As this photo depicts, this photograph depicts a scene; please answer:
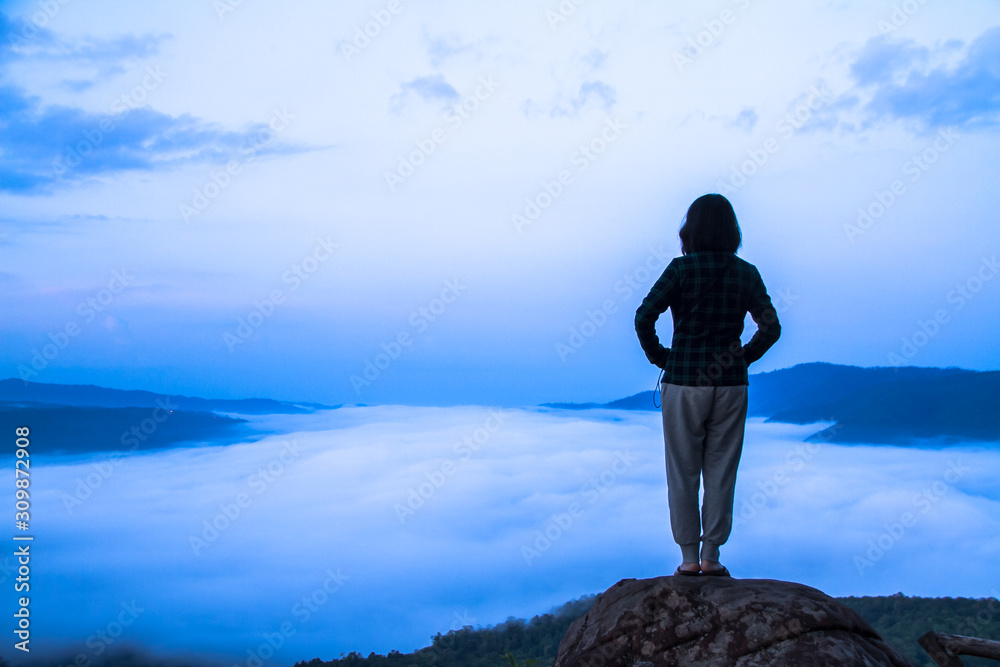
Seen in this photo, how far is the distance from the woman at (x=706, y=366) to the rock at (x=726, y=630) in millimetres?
301

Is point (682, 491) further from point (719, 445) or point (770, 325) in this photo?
point (770, 325)

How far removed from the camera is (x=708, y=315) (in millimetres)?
3982

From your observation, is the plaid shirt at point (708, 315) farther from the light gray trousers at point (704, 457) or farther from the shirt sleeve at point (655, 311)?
the light gray trousers at point (704, 457)

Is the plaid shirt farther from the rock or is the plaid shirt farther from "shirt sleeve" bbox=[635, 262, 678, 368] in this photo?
the rock

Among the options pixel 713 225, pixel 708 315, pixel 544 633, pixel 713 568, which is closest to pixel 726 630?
pixel 713 568

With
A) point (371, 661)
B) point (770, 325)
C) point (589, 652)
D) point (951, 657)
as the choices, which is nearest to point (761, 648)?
point (589, 652)

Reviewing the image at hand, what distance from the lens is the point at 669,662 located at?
3.53 metres

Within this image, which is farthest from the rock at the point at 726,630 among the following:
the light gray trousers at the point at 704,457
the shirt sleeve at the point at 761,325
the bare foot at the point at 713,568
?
the shirt sleeve at the point at 761,325

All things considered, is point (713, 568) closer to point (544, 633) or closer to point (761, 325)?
Result: point (761, 325)

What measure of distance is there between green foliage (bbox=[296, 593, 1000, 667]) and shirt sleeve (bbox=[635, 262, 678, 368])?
6556 mm

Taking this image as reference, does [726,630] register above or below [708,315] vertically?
below

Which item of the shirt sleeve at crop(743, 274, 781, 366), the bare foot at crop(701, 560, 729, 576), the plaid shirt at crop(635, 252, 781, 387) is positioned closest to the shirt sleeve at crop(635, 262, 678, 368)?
the plaid shirt at crop(635, 252, 781, 387)

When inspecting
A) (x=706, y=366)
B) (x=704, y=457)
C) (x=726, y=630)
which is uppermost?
(x=706, y=366)

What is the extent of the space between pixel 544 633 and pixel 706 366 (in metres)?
7.84
